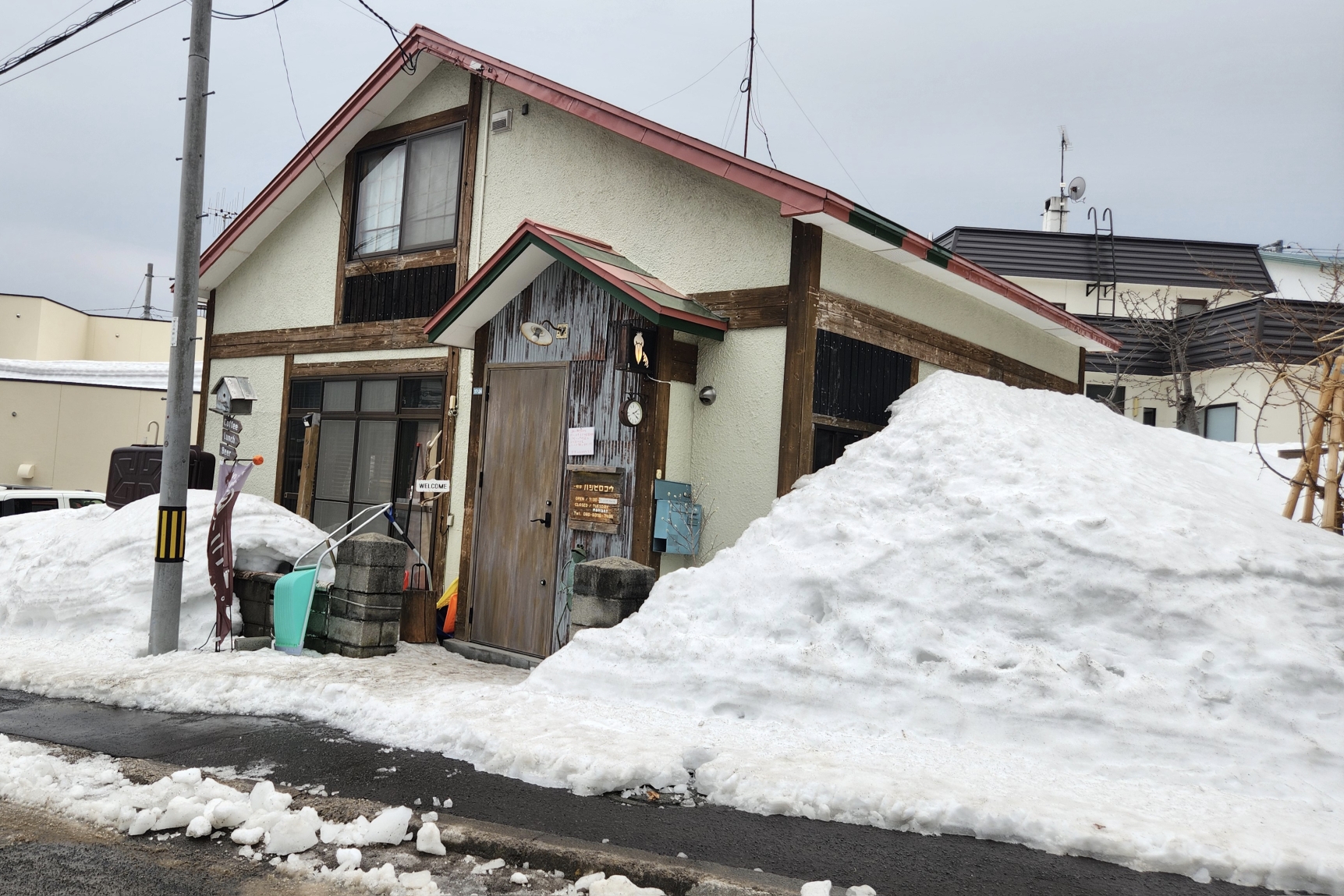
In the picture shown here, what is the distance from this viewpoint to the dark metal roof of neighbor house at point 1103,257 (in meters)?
23.8

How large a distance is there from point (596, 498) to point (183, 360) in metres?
3.89

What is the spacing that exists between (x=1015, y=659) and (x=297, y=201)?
37.4 ft

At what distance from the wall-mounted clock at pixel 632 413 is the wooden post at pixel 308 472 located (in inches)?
229

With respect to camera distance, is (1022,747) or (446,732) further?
(446,732)

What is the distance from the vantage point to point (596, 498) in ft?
28.3

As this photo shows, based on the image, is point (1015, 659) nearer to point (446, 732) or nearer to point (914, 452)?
point (914, 452)

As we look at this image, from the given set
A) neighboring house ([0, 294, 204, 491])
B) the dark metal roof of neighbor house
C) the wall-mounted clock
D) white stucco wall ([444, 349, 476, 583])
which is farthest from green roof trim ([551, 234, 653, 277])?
neighboring house ([0, 294, 204, 491])

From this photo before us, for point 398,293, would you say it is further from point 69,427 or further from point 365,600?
point 69,427

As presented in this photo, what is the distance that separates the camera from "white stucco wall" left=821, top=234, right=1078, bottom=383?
8641 millimetres

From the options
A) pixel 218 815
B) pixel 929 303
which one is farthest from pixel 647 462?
pixel 218 815

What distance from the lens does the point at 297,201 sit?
1329cm

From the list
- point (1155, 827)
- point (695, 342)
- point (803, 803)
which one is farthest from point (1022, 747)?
point (695, 342)

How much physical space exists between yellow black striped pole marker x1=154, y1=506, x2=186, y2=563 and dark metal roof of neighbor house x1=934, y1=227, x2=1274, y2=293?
2023 centimetres

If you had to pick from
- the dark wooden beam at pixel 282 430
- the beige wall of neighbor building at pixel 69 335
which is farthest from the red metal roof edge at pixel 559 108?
the beige wall of neighbor building at pixel 69 335
